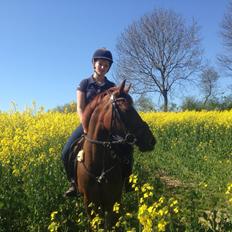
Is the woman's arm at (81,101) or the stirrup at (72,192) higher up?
the woman's arm at (81,101)

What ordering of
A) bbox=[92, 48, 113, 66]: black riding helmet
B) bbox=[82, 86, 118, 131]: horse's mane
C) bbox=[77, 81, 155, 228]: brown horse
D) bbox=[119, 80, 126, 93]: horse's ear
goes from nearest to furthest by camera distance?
bbox=[77, 81, 155, 228]: brown horse, bbox=[119, 80, 126, 93]: horse's ear, bbox=[82, 86, 118, 131]: horse's mane, bbox=[92, 48, 113, 66]: black riding helmet

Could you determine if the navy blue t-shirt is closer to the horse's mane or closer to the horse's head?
the horse's mane

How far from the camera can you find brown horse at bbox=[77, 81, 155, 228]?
5.19 meters

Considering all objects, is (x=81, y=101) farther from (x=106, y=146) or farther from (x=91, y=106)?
(x=106, y=146)

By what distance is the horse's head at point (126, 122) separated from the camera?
494 cm

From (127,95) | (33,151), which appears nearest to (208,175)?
(33,151)

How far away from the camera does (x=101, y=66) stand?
249 inches

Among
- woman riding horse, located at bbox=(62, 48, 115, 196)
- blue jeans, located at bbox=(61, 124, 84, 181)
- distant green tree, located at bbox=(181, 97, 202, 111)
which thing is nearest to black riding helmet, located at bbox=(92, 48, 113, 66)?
woman riding horse, located at bbox=(62, 48, 115, 196)

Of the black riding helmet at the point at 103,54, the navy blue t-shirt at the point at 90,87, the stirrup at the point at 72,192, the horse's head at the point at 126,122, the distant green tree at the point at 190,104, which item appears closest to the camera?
the horse's head at the point at 126,122

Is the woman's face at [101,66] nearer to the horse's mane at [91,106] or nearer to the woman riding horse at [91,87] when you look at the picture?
the woman riding horse at [91,87]

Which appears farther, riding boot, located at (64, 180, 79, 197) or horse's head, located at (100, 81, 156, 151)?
riding boot, located at (64, 180, 79, 197)

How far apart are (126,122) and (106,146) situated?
50cm

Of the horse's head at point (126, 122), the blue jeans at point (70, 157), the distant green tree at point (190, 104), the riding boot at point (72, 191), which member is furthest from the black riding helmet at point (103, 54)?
the distant green tree at point (190, 104)

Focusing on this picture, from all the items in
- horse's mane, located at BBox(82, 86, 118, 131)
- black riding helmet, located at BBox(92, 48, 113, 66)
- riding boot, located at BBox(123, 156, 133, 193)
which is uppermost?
black riding helmet, located at BBox(92, 48, 113, 66)
